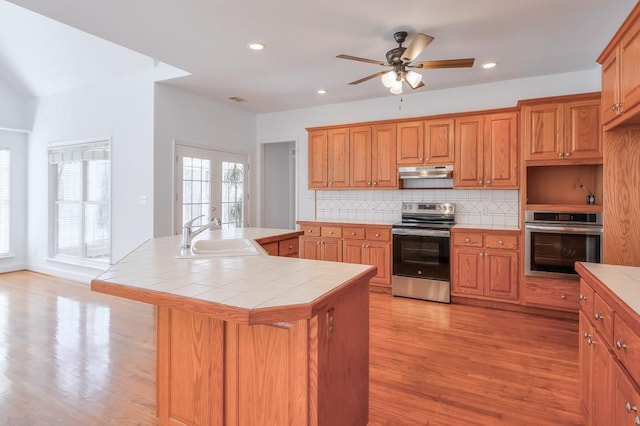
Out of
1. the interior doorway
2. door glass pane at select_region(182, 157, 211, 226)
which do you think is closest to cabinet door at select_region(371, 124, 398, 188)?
the interior doorway

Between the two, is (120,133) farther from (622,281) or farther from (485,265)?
(622,281)

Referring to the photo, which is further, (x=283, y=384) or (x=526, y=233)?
(x=526, y=233)

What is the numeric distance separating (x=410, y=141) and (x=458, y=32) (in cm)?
170

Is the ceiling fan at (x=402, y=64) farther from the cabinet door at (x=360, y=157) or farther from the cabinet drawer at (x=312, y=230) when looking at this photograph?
the cabinet drawer at (x=312, y=230)

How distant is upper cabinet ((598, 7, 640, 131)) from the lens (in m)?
1.89

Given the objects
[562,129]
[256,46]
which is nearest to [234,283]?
[256,46]

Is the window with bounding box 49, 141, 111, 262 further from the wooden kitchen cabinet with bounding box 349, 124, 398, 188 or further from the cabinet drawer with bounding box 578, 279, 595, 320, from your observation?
the cabinet drawer with bounding box 578, 279, 595, 320

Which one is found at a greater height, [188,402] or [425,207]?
[425,207]

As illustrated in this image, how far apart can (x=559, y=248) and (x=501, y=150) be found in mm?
1247

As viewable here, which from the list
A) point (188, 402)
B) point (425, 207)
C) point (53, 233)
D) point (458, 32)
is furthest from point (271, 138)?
point (188, 402)

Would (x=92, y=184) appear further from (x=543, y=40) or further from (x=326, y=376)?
(x=543, y=40)

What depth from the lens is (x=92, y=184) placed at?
5305 millimetres

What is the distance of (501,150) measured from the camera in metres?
4.08

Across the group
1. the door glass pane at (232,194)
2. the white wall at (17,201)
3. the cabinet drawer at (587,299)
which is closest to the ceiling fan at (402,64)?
the cabinet drawer at (587,299)
